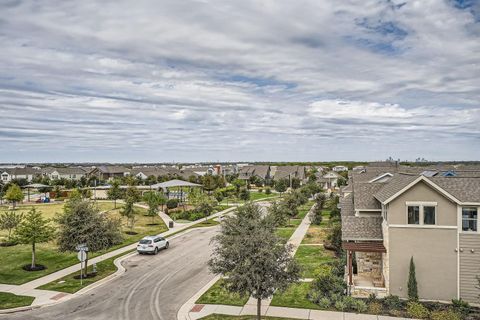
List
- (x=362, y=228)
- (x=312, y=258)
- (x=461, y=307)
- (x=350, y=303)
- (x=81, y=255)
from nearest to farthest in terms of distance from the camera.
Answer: (x=461, y=307) → (x=350, y=303) → (x=81, y=255) → (x=362, y=228) → (x=312, y=258)

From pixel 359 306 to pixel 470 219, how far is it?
7.83 metres

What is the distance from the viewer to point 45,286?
24172 millimetres

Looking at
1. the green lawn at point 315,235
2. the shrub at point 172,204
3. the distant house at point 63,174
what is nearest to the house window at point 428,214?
the green lawn at point 315,235

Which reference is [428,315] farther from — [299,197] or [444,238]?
[299,197]

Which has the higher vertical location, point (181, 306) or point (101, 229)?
point (101, 229)

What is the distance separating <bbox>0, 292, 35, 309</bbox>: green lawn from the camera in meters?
20.8

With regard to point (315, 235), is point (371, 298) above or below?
above

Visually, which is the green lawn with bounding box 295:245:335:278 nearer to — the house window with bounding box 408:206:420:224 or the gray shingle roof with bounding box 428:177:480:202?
the house window with bounding box 408:206:420:224

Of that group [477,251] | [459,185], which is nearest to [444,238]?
[477,251]

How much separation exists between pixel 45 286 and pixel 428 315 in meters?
21.7

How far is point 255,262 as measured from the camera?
16.8 m

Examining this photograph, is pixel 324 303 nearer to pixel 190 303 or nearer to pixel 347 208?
pixel 190 303

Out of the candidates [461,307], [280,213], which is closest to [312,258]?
[461,307]

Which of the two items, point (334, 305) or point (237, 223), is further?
point (334, 305)
